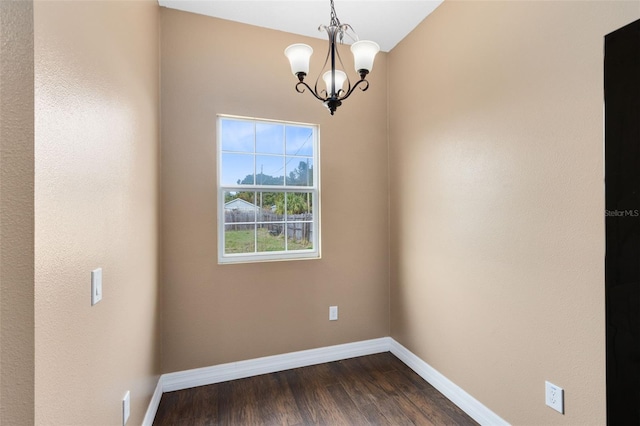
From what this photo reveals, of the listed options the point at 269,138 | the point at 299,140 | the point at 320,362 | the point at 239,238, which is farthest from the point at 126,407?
the point at 299,140

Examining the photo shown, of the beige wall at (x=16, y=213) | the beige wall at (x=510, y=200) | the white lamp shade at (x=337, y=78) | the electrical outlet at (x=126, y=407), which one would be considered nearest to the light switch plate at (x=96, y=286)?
the beige wall at (x=16, y=213)

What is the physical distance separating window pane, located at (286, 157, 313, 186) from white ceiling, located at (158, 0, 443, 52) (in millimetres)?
1120

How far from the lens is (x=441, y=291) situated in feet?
7.69

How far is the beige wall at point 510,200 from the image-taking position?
4.63 ft

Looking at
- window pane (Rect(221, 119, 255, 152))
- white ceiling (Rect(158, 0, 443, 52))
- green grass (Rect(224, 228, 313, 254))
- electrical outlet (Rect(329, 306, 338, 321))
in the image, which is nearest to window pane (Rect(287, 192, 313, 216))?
green grass (Rect(224, 228, 313, 254))

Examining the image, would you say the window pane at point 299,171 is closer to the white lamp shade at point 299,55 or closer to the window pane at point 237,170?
the window pane at point 237,170

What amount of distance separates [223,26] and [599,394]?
11.0 ft

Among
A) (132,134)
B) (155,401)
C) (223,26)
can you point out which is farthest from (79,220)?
(223,26)

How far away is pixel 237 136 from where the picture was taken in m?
2.59

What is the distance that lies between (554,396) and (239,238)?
2.29 meters

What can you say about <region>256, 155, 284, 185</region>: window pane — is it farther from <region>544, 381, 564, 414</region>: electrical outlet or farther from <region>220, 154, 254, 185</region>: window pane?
<region>544, 381, 564, 414</region>: electrical outlet

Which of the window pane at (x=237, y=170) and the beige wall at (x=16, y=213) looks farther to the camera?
the window pane at (x=237, y=170)

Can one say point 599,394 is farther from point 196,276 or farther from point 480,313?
point 196,276

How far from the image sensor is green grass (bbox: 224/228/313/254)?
2.57 meters
